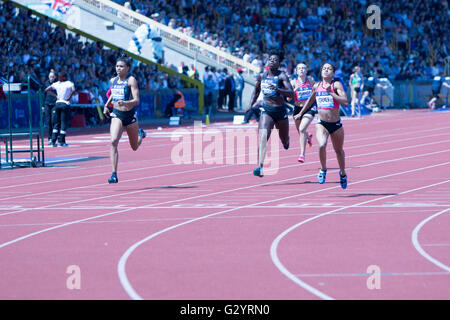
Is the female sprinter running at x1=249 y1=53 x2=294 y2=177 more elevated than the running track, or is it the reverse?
the female sprinter running at x1=249 y1=53 x2=294 y2=177

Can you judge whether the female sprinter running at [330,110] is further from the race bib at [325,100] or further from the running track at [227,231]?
the running track at [227,231]

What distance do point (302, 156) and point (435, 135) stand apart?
36.0ft

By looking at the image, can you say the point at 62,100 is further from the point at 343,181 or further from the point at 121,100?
the point at 343,181

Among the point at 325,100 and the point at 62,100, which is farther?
the point at 62,100

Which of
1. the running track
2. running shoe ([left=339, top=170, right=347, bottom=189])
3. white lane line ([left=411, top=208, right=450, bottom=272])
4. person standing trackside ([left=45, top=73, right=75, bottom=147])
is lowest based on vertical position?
the running track

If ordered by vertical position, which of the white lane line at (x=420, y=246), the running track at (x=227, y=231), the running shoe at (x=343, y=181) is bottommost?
the running track at (x=227, y=231)

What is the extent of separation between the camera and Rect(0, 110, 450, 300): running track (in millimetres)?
7934

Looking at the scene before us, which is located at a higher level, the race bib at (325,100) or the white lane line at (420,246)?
the race bib at (325,100)

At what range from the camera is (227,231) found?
1098cm

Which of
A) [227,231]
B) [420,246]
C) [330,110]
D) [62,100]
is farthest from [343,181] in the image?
[62,100]

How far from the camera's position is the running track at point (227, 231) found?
7.93 metres

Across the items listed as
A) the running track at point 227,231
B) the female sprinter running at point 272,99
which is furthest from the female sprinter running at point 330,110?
the female sprinter running at point 272,99

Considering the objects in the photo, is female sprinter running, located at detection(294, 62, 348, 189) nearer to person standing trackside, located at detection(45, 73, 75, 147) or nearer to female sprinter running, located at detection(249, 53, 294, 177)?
female sprinter running, located at detection(249, 53, 294, 177)

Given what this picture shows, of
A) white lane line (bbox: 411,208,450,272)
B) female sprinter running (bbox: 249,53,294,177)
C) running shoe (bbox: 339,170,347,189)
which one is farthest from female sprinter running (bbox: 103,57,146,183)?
white lane line (bbox: 411,208,450,272)
